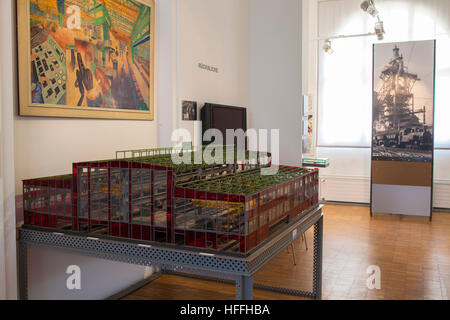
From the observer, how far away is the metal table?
190 centimetres

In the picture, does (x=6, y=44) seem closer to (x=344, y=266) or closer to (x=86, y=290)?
(x=86, y=290)

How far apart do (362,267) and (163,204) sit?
2.81 metres

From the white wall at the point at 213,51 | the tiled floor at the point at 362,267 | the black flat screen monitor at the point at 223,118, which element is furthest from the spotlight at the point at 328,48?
the tiled floor at the point at 362,267

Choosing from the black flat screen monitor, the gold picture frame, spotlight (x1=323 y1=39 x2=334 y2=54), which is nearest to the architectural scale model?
the gold picture frame

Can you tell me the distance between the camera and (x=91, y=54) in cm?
295

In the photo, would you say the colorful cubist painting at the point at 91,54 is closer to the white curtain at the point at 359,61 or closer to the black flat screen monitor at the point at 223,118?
the black flat screen monitor at the point at 223,118

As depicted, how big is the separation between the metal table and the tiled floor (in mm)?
1292

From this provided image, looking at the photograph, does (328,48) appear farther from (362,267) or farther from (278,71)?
(362,267)

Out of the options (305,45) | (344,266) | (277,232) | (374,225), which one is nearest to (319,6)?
(305,45)

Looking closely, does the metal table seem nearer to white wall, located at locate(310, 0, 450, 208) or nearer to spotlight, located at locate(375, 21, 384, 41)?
spotlight, located at locate(375, 21, 384, 41)

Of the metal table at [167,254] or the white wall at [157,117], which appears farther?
the white wall at [157,117]

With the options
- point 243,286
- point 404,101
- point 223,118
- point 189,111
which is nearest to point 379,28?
point 404,101

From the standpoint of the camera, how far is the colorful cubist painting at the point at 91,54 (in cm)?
256

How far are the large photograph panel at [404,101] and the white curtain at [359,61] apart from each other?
31.9 inches
